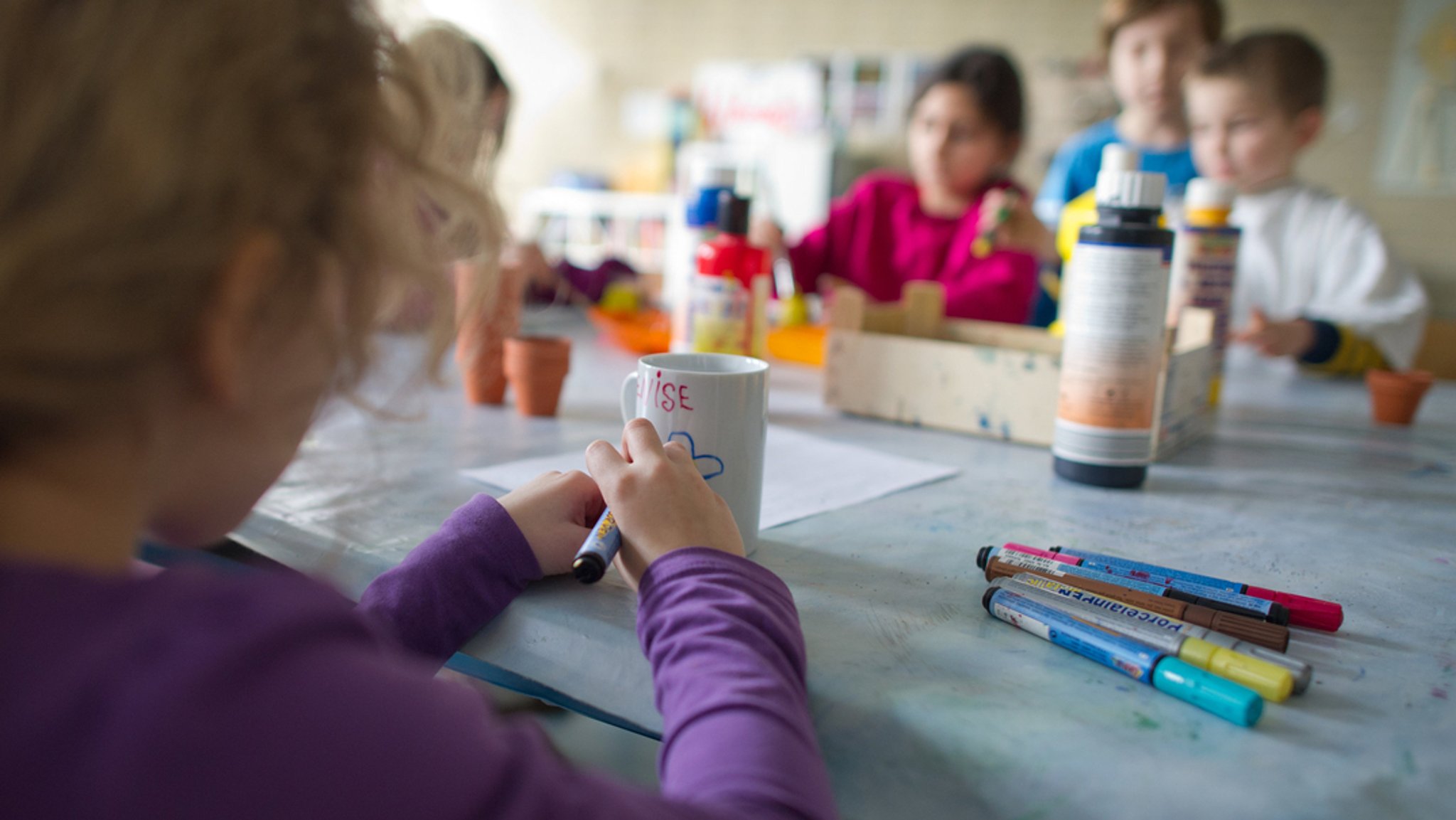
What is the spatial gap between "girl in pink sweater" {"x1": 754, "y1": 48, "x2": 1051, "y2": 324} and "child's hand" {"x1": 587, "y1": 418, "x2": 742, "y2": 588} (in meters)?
1.05

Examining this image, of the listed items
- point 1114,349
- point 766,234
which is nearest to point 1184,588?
point 1114,349

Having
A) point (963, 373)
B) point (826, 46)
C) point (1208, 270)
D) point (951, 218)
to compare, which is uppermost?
point (826, 46)

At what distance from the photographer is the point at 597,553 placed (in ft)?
Result: 1.67

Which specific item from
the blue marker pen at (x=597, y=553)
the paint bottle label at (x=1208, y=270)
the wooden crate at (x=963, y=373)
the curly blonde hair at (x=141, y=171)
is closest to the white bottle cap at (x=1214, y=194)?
the paint bottle label at (x=1208, y=270)

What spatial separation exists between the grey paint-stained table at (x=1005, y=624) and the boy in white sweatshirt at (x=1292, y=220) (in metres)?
0.56

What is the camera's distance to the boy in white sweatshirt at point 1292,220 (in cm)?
148

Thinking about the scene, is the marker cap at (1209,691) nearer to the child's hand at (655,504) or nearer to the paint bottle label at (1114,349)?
the child's hand at (655,504)

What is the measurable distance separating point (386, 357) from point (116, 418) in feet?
0.50

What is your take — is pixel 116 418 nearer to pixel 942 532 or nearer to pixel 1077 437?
pixel 942 532

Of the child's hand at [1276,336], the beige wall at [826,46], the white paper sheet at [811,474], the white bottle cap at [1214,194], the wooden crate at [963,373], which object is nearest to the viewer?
the white paper sheet at [811,474]

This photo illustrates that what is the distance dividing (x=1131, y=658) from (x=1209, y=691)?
38 mm

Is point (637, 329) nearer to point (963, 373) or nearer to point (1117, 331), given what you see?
point (963, 373)

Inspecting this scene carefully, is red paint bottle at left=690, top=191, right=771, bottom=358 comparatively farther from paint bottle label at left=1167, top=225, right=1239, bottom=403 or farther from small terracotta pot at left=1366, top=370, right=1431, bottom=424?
small terracotta pot at left=1366, top=370, right=1431, bottom=424

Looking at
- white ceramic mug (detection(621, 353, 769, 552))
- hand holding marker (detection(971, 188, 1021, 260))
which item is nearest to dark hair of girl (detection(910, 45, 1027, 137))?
hand holding marker (detection(971, 188, 1021, 260))
